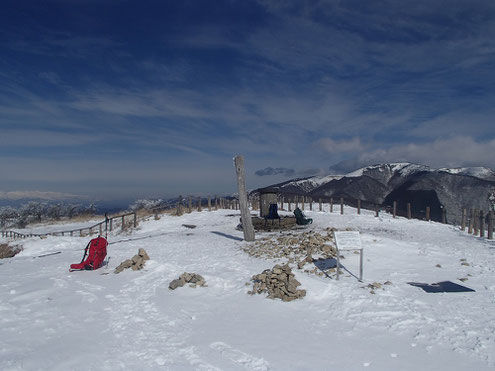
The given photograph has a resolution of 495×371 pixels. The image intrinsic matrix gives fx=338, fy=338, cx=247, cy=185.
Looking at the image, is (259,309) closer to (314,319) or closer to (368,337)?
(314,319)

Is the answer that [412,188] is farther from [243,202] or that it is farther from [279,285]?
[279,285]

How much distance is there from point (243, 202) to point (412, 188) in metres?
34.3

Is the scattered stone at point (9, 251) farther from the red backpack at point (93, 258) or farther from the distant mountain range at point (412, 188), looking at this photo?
the distant mountain range at point (412, 188)

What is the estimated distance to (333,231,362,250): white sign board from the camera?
8.13m

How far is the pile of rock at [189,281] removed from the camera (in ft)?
26.7

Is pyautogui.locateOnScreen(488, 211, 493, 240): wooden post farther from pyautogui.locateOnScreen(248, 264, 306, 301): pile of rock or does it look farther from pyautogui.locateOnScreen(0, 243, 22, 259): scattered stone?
pyautogui.locateOnScreen(0, 243, 22, 259): scattered stone

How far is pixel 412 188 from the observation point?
42.3m

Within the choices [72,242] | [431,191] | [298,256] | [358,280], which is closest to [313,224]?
[298,256]

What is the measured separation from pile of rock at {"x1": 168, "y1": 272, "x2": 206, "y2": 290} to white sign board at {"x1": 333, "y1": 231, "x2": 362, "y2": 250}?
3.45 meters

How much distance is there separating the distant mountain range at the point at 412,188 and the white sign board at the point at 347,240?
726 inches

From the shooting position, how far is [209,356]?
479 cm

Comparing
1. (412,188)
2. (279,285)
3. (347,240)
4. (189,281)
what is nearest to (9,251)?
(189,281)

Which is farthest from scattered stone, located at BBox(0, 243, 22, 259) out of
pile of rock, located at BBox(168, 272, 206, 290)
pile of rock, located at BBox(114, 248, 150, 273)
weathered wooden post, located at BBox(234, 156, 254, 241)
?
pile of rock, located at BBox(168, 272, 206, 290)

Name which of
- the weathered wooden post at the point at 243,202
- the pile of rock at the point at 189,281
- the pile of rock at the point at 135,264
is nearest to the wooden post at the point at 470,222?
the weathered wooden post at the point at 243,202
